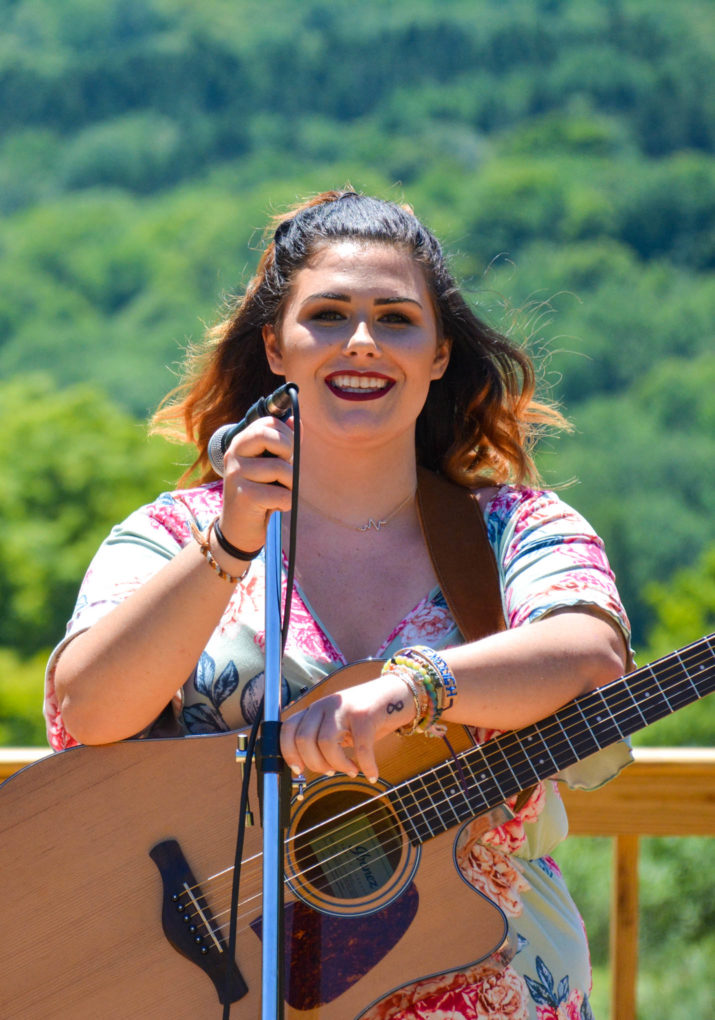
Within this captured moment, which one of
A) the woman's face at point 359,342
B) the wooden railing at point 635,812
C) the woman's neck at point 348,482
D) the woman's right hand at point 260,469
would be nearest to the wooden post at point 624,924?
the wooden railing at point 635,812

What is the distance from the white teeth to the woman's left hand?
1.93 ft

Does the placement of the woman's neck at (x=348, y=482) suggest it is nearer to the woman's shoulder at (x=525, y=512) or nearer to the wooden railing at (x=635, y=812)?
the woman's shoulder at (x=525, y=512)

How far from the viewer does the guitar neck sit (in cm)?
174

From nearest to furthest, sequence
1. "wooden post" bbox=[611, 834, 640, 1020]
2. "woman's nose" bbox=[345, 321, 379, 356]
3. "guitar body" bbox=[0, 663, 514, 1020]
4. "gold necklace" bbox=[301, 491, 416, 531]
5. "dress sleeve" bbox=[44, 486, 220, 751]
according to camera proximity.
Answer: "guitar body" bbox=[0, 663, 514, 1020]
"dress sleeve" bbox=[44, 486, 220, 751]
"woman's nose" bbox=[345, 321, 379, 356]
"gold necklace" bbox=[301, 491, 416, 531]
"wooden post" bbox=[611, 834, 640, 1020]

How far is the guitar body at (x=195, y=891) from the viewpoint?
66.4 inches

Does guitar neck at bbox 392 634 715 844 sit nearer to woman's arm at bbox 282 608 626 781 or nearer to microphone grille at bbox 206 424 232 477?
woman's arm at bbox 282 608 626 781

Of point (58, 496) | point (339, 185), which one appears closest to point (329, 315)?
point (58, 496)

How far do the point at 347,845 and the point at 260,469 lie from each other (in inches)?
26.0

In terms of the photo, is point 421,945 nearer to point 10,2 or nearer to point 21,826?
point 21,826

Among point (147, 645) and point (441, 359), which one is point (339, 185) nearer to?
point (441, 359)

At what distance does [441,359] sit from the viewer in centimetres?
218

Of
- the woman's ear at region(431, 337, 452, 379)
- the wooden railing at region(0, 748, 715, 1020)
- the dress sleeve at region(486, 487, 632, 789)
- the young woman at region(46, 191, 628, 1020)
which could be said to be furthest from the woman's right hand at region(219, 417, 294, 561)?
the wooden railing at region(0, 748, 715, 1020)

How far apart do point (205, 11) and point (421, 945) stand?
46665 millimetres

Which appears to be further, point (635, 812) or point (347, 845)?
point (635, 812)
